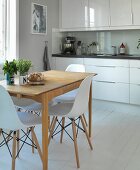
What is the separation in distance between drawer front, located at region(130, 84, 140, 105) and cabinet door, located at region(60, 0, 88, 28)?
155cm

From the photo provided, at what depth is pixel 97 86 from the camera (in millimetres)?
4754

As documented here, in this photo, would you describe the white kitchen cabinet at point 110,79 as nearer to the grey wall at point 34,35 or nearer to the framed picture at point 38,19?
the grey wall at point 34,35

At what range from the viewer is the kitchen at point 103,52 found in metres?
3.63

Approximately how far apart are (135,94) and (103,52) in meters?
1.27

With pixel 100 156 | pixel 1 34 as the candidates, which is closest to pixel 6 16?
pixel 1 34

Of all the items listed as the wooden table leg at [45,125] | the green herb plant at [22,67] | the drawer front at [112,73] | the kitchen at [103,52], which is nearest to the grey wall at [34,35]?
the kitchen at [103,52]

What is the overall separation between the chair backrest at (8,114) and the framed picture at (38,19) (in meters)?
2.62

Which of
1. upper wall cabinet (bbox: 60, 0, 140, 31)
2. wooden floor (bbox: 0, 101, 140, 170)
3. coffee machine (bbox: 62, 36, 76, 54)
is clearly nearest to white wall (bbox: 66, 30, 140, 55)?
coffee machine (bbox: 62, 36, 76, 54)

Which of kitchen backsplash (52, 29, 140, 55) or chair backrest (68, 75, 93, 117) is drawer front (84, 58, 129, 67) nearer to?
kitchen backsplash (52, 29, 140, 55)

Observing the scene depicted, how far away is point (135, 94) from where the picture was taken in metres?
4.40

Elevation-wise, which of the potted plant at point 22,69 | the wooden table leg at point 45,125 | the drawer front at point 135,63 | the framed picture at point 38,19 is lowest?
the wooden table leg at point 45,125

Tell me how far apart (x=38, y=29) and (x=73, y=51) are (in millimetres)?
1019

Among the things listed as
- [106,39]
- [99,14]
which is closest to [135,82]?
[106,39]

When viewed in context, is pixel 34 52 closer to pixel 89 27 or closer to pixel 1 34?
pixel 1 34
